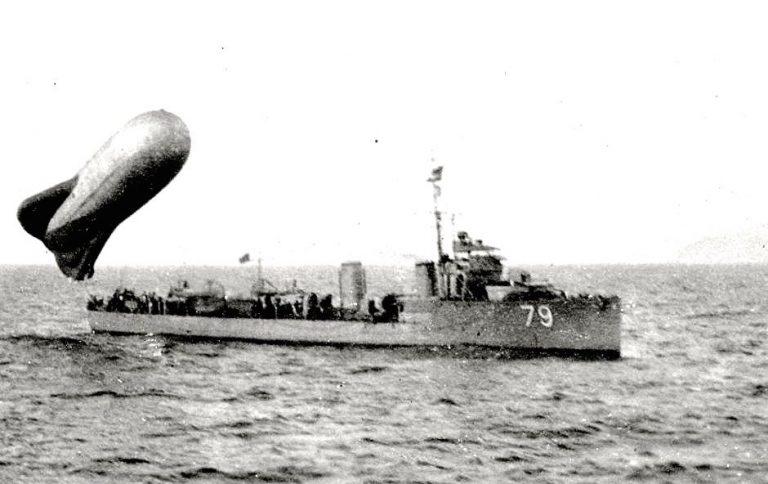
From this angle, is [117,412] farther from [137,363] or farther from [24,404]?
[137,363]

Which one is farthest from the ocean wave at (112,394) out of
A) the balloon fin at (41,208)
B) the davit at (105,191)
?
the balloon fin at (41,208)

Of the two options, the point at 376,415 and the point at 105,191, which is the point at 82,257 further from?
the point at 376,415

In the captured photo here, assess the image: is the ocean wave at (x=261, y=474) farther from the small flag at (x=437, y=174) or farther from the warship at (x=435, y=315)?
the small flag at (x=437, y=174)

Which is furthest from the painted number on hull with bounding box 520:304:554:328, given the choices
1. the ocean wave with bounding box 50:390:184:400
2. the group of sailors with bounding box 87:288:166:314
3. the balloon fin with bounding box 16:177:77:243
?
the group of sailors with bounding box 87:288:166:314

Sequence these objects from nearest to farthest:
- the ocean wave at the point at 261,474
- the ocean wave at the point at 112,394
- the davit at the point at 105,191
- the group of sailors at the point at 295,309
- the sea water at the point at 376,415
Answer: the ocean wave at the point at 261,474, the sea water at the point at 376,415, the ocean wave at the point at 112,394, the davit at the point at 105,191, the group of sailors at the point at 295,309

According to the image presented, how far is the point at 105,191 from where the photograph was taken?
23.3m

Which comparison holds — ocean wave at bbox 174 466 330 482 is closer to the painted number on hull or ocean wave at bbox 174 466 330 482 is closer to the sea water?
the sea water

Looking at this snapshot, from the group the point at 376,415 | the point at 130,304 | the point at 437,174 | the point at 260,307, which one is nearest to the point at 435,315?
the point at 437,174

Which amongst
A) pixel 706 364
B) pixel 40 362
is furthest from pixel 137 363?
pixel 706 364

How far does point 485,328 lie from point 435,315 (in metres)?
1.86

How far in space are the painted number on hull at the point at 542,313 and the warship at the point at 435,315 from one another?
0.11 ft

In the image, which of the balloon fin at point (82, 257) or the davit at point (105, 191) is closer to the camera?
the davit at point (105, 191)

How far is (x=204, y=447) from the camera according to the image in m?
15.1

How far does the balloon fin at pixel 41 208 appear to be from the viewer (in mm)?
26234
